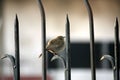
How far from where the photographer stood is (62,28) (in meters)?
4.16

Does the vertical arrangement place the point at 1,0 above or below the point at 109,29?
above

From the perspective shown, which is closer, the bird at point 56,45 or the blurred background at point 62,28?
the bird at point 56,45

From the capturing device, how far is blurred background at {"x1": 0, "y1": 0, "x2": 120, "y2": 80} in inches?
162

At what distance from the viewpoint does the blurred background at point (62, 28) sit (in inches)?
162

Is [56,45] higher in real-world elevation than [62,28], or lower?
lower

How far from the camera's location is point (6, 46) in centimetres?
420

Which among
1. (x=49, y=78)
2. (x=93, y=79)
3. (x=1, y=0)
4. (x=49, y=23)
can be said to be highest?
(x=1, y=0)

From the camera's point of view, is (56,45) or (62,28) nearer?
(56,45)

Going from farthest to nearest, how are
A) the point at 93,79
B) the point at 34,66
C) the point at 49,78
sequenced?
the point at 34,66, the point at 49,78, the point at 93,79

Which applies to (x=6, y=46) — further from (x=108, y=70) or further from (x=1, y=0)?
(x=108, y=70)

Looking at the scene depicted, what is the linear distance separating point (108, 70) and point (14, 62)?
340 centimetres

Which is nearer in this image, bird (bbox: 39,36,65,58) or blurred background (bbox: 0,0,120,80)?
bird (bbox: 39,36,65,58)

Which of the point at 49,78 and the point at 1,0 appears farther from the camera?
the point at 1,0

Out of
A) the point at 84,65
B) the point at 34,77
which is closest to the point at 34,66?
the point at 34,77
